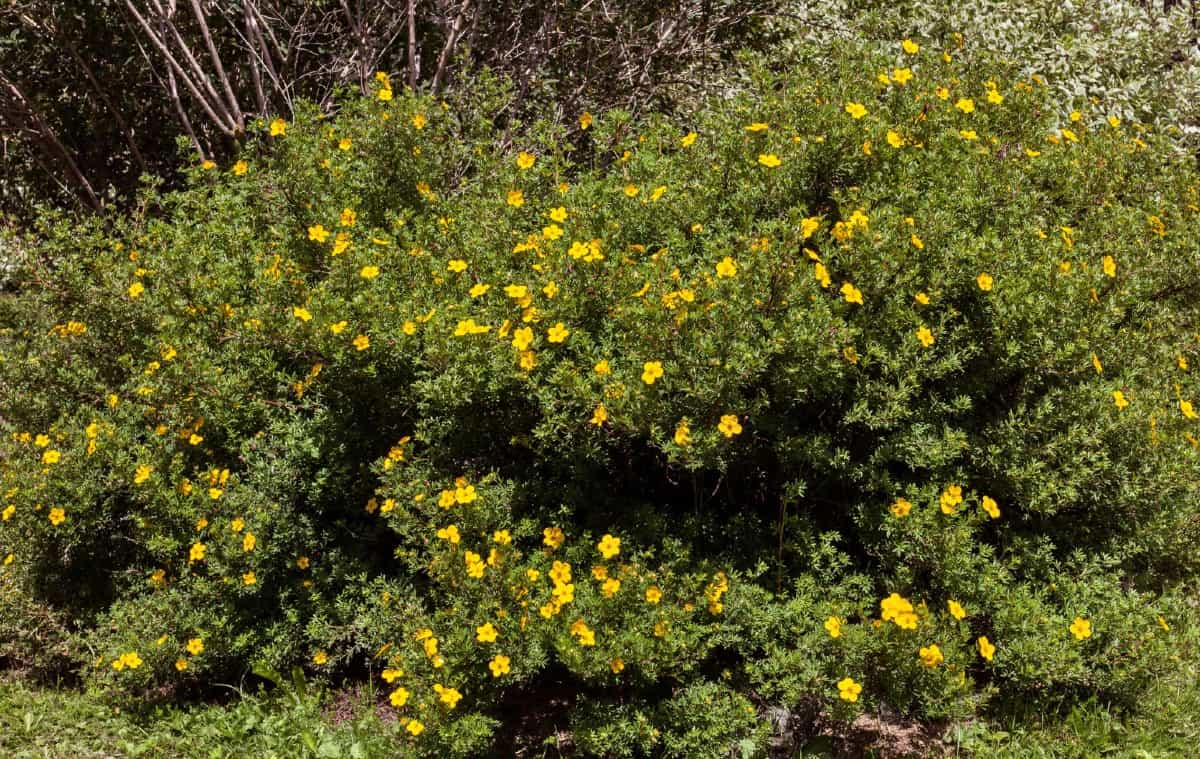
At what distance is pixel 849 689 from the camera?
258 centimetres

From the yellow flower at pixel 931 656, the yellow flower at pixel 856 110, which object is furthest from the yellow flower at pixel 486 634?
the yellow flower at pixel 856 110

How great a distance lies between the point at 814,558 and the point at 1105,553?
38.4 inches

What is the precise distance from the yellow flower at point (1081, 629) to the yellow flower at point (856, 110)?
5.32 feet

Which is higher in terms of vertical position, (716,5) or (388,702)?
(716,5)

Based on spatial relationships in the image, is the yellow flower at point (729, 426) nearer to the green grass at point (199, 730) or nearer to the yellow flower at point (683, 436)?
the yellow flower at point (683, 436)

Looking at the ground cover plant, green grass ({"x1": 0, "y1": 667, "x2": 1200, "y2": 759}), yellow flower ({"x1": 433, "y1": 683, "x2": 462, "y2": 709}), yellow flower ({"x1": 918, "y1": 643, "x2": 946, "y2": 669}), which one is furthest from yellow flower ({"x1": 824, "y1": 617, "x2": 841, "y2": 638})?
yellow flower ({"x1": 433, "y1": 683, "x2": 462, "y2": 709})

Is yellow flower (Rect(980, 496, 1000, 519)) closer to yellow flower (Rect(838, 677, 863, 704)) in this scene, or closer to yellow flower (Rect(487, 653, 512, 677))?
yellow flower (Rect(838, 677, 863, 704))

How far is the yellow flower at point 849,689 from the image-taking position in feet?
8.41

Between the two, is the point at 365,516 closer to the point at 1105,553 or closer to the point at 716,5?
the point at 1105,553

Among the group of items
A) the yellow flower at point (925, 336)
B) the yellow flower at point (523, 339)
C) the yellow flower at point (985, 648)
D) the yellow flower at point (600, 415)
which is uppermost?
the yellow flower at point (523, 339)

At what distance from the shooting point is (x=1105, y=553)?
10.2 ft

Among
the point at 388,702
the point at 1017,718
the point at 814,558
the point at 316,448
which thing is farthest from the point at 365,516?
the point at 1017,718

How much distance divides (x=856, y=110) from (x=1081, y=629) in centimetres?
165

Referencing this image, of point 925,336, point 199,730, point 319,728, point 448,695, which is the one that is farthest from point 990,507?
point 199,730
